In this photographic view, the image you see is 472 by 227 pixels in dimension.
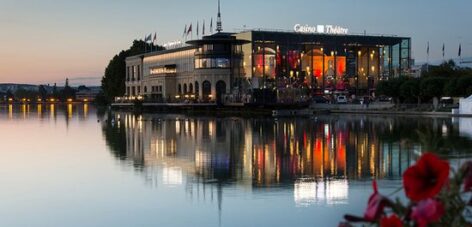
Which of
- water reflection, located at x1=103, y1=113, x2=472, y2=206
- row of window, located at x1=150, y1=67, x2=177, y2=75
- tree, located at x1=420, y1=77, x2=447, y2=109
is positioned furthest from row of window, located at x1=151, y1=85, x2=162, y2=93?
water reflection, located at x1=103, y1=113, x2=472, y2=206

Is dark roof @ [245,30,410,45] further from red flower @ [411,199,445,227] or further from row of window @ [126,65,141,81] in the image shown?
red flower @ [411,199,445,227]

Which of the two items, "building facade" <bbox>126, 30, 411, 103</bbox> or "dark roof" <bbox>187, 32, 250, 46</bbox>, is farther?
"building facade" <bbox>126, 30, 411, 103</bbox>

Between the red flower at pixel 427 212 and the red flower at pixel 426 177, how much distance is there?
0.13 feet

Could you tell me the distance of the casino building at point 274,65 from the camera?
452 ft

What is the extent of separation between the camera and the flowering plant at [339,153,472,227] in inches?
148

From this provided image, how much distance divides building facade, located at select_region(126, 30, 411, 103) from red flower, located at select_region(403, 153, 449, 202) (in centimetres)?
12402

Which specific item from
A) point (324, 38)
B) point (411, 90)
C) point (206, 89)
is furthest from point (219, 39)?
point (411, 90)

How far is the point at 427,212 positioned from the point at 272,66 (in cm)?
13883

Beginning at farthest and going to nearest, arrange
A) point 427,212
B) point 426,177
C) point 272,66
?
point 272,66 → point 426,177 → point 427,212

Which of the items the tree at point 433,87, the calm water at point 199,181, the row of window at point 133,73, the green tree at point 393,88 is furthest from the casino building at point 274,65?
the calm water at point 199,181

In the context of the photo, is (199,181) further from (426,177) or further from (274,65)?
(274,65)

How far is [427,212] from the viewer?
3.72m

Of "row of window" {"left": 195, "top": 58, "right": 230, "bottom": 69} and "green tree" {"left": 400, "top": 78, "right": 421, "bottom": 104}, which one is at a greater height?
"row of window" {"left": 195, "top": 58, "right": 230, "bottom": 69}

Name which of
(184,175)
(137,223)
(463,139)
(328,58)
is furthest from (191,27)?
(137,223)
